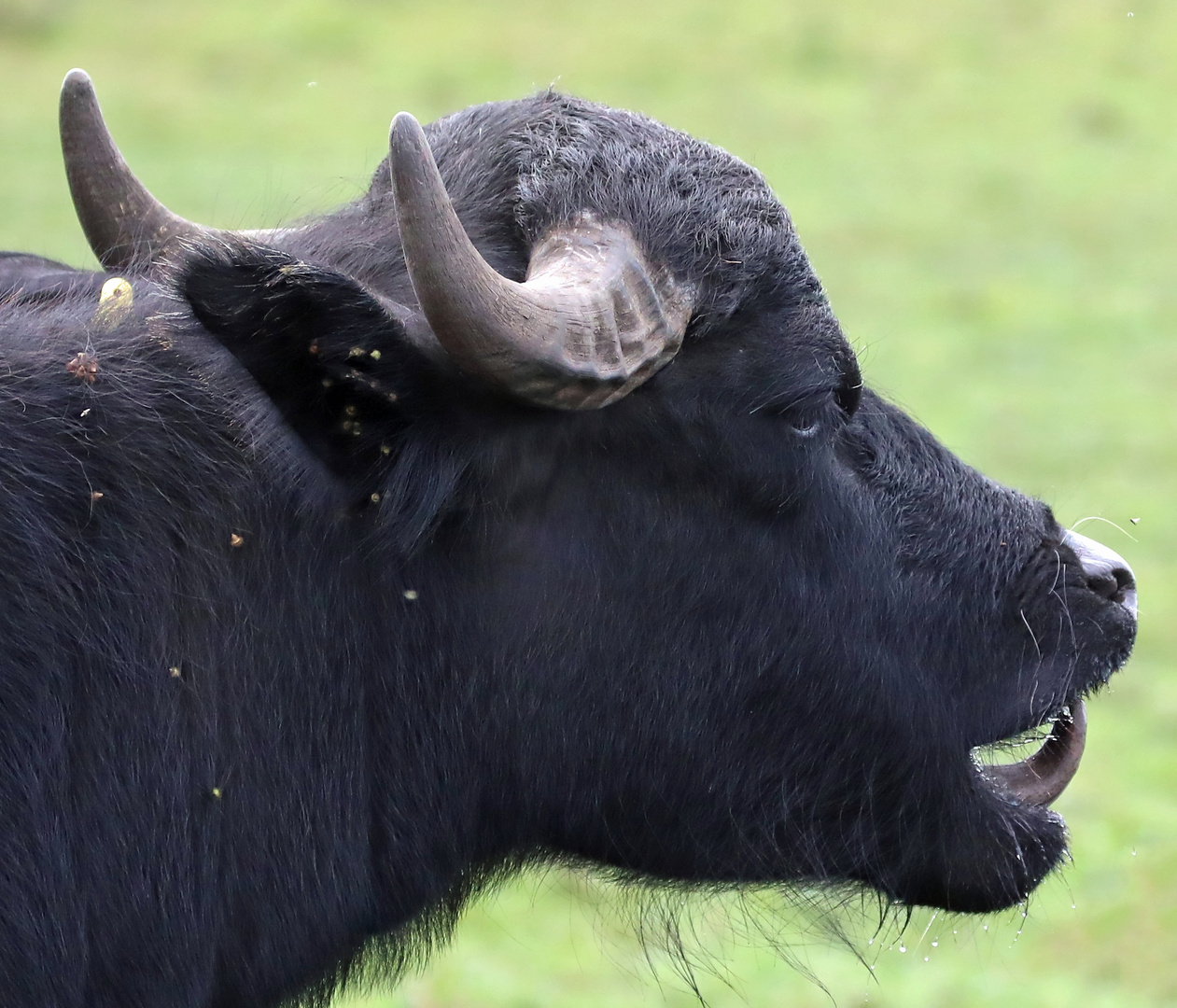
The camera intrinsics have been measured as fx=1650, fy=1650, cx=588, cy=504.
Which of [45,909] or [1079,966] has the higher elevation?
[45,909]

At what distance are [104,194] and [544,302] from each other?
1.22 m

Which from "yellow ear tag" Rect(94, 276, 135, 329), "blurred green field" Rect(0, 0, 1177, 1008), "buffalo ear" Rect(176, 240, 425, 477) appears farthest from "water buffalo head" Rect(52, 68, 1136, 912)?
"blurred green field" Rect(0, 0, 1177, 1008)

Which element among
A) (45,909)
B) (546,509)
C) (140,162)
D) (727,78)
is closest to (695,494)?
(546,509)

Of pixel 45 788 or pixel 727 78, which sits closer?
pixel 45 788

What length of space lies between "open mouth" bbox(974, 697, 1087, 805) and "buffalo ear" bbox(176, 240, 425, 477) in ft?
5.17

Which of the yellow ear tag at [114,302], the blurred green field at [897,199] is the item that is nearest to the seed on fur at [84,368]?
the yellow ear tag at [114,302]

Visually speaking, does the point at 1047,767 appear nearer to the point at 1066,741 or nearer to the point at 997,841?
the point at 1066,741

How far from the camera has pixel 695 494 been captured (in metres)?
2.97

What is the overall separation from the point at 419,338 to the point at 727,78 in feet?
63.7

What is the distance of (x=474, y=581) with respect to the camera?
9.32ft

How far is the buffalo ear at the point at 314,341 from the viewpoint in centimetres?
248

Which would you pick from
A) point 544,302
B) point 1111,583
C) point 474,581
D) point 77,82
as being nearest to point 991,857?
point 1111,583

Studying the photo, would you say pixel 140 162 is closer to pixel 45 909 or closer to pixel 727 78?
pixel 727 78

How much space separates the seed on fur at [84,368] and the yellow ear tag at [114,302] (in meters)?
0.15
